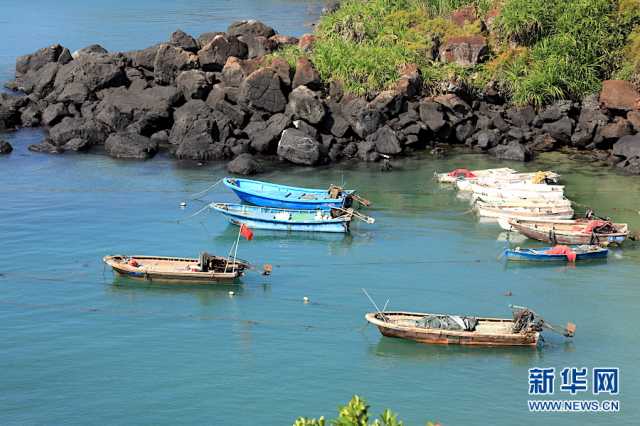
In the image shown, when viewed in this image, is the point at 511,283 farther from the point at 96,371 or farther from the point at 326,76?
the point at 326,76

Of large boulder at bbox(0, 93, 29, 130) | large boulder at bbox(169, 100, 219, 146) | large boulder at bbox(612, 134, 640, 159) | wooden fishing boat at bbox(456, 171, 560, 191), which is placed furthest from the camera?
large boulder at bbox(0, 93, 29, 130)

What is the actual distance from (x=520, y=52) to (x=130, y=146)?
72.9ft

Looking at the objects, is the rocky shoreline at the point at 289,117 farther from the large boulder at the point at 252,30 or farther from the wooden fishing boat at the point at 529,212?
the wooden fishing boat at the point at 529,212

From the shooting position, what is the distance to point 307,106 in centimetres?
4712

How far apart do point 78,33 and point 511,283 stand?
191 ft

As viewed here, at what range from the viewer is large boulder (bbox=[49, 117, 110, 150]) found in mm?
48625

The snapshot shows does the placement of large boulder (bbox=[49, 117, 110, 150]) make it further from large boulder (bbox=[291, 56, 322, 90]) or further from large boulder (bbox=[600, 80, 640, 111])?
large boulder (bbox=[600, 80, 640, 111])

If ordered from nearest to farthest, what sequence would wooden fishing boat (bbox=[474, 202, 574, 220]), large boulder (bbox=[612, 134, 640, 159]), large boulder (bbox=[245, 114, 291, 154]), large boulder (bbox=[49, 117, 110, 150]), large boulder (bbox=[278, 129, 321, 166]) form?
wooden fishing boat (bbox=[474, 202, 574, 220]), large boulder (bbox=[612, 134, 640, 159]), large boulder (bbox=[278, 129, 321, 166]), large boulder (bbox=[245, 114, 291, 154]), large boulder (bbox=[49, 117, 110, 150])

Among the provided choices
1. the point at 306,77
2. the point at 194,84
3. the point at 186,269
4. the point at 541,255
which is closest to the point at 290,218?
the point at 186,269

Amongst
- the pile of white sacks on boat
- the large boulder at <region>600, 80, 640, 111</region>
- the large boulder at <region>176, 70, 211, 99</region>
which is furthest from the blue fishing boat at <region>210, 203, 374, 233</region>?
the large boulder at <region>600, 80, 640, 111</region>

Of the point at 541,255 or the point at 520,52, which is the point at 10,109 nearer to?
the point at 520,52

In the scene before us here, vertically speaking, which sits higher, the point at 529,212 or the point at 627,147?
the point at 627,147

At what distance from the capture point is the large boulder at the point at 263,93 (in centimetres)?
4872

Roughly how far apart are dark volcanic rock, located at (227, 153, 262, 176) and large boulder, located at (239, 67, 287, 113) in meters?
5.39
